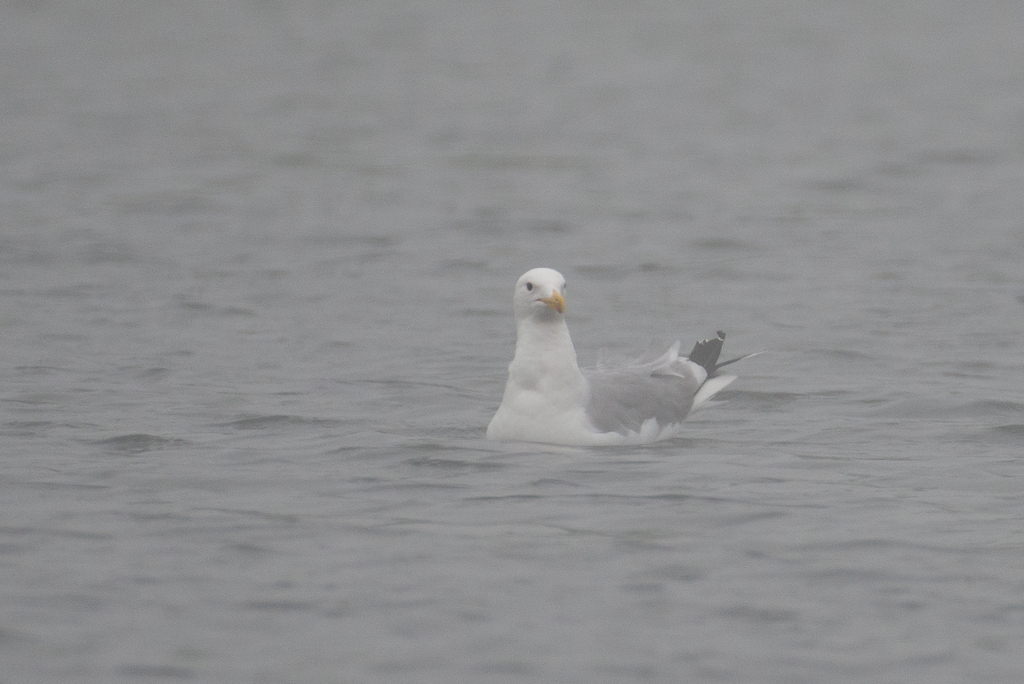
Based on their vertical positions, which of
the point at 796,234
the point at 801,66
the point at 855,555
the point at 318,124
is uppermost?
the point at 801,66

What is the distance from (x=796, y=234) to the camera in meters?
18.4

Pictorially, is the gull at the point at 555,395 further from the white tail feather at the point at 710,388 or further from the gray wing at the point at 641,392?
the white tail feather at the point at 710,388

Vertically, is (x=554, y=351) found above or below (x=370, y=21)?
below

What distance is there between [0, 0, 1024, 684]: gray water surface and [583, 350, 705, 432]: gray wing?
0.93 ft

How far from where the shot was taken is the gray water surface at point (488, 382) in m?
7.02

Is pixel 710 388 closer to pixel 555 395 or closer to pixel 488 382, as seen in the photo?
pixel 555 395

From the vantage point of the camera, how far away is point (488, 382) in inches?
475

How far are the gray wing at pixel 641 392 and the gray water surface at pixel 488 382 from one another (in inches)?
11.2

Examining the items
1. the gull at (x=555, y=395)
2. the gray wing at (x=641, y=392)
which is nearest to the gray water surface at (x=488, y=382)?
the gull at (x=555, y=395)

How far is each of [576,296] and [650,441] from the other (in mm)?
5487

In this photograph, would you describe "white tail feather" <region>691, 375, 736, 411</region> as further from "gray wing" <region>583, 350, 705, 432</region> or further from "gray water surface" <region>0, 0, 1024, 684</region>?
"gray water surface" <region>0, 0, 1024, 684</region>

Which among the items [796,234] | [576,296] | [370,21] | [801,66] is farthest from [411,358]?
[370,21]

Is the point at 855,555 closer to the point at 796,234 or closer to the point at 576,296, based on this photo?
the point at 576,296

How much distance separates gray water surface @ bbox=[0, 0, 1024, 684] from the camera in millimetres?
7016
